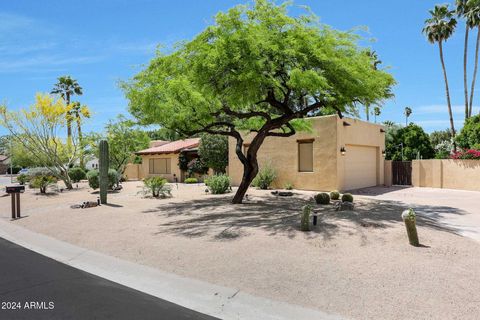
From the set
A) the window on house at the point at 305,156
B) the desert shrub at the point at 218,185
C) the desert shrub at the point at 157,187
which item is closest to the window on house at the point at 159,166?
the desert shrub at the point at 218,185

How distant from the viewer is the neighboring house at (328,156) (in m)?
20.1

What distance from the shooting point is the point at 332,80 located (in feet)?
38.1

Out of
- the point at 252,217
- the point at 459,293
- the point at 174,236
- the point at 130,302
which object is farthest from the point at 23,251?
the point at 459,293

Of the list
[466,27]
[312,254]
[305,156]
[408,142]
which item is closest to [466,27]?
[466,27]

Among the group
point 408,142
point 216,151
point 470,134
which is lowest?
point 216,151

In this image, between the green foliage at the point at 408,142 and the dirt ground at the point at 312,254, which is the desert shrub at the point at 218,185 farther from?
the green foliage at the point at 408,142

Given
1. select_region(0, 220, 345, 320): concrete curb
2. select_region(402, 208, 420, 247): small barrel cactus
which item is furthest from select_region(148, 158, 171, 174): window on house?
select_region(402, 208, 420, 247): small barrel cactus

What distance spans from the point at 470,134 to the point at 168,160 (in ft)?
81.1

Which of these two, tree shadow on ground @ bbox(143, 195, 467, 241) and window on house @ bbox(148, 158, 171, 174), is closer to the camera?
tree shadow on ground @ bbox(143, 195, 467, 241)

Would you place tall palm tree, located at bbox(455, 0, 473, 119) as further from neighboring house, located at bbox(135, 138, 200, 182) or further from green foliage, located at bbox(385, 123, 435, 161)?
neighboring house, located at bbox(135, 138, 200, 182)

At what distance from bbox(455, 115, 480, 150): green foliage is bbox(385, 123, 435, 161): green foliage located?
1248cm

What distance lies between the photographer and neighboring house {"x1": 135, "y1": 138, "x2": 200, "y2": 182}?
32.1 m

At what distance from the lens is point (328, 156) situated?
20141 millimetres

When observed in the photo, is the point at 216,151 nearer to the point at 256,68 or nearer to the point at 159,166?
the point at 159,166
